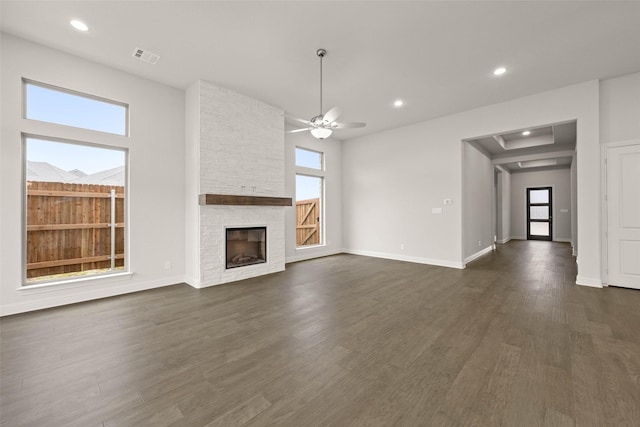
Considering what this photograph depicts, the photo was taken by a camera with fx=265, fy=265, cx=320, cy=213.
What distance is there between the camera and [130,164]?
403 cm

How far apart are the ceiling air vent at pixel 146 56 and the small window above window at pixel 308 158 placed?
11.3ft

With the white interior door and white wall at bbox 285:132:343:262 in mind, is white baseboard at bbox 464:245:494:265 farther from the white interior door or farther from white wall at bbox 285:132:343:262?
white wall at bbox 285:132:343:262

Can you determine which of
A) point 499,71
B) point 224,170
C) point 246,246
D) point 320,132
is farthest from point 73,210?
point 499,71

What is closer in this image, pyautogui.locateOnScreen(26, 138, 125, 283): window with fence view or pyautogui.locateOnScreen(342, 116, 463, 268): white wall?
pyautogui.locateOnScreen(26, 138, 125, 283): window with fence view

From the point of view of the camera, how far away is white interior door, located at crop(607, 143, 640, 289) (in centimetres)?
402

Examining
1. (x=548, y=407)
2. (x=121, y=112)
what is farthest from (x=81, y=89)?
(x=548, y=407)

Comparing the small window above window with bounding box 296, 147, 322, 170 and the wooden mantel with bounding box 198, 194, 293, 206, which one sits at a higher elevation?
the small window above window with bounding box 296, 147, 322, 170

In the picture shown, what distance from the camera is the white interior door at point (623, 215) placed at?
4.02 meters

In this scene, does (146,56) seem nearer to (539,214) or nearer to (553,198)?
(553,198)

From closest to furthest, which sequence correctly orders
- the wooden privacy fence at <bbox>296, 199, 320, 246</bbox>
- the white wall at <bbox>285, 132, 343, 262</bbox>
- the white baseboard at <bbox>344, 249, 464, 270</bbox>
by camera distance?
the white baseboard at <bbox>344, 249, 464, 270</bbox> < the white wall at <bbox>285, 132, 343, 262</bbox> < the wooden privacy fence at <bbox>296, 199, 320, 246</bbox>

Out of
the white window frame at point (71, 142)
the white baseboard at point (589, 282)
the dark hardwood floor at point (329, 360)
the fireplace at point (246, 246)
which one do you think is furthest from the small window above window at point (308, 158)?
the white baseboard at point (589, 282)

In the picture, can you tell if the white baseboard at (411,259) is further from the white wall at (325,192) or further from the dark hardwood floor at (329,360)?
the dark hardwood floor at (329,360)

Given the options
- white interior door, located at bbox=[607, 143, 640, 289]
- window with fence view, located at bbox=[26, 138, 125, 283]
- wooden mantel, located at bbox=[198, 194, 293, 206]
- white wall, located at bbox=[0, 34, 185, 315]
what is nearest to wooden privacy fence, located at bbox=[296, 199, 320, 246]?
wooden mantel, located at bbox=[198, 194, 293, 206]

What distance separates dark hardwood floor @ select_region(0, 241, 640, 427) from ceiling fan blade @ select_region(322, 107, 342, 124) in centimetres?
245
